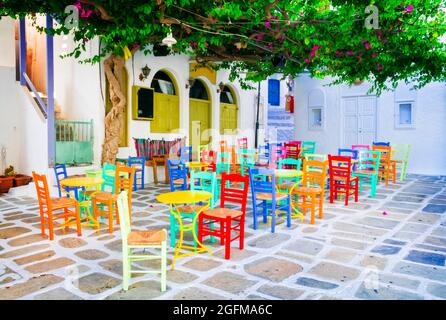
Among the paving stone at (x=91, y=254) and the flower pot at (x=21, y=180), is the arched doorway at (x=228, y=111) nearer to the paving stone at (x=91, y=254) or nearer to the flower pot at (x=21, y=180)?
the flower pot at (x=21, y=180)

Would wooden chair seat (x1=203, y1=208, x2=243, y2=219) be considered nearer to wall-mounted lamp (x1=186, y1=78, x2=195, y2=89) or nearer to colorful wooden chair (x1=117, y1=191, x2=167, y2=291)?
colorful wooden chair (x1=117, y1=191, x2=167, y2=291)

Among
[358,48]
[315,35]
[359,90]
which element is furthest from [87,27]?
[359,90]

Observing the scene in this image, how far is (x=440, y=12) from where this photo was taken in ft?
23.8

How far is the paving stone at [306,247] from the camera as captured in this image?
183 inches

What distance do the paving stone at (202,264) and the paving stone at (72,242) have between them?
1560 millimetres

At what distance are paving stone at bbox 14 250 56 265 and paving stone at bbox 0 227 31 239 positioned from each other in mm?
1029

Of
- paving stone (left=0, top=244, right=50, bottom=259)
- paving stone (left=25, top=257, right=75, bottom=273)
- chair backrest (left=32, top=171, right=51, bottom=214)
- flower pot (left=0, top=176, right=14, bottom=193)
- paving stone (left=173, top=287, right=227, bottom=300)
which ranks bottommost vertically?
paving stone (left=173, top=287, right=227, bottom=300)

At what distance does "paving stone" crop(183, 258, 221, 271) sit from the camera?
407 centimetres

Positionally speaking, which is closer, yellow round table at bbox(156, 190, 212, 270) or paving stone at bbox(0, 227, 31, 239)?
yellow round table at bbox(156, 190, 212, 270)

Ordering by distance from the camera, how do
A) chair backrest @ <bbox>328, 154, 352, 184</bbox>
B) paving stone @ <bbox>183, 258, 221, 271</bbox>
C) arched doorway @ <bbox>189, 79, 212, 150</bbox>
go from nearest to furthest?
paving stone @ <bbox>183, 258, 221, 271</bbox>
chair backrest @ <bbox>328, 154, 352, 184</bbox>
arched doorway @ <bbox>189, 79, 212, 150</bbox>

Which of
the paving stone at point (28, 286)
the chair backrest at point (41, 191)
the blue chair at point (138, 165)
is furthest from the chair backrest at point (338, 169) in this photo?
the paving stone at point (28, 286)

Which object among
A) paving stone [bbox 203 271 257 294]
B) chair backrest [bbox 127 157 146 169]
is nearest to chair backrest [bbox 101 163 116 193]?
chair backrest [bbox 127 157 146 169]

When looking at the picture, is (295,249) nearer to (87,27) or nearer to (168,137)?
(87,27)

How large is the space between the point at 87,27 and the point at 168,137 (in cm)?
593
